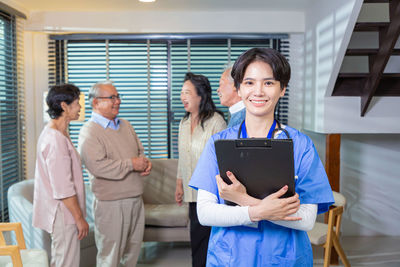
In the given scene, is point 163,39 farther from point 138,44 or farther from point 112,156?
point 112,156

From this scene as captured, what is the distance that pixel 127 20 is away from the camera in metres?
4.28

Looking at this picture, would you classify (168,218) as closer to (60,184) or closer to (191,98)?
(191,98)

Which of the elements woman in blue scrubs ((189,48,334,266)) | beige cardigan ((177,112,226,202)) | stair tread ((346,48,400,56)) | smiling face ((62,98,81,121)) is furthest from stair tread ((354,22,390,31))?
smiling face ((62,98,81,121))

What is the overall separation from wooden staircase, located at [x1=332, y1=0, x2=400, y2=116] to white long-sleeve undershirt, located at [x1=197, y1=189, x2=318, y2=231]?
6.34 ft

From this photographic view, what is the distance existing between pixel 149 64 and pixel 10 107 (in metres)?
1.46

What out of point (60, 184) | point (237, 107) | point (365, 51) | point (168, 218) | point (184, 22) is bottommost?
point (168, 218)

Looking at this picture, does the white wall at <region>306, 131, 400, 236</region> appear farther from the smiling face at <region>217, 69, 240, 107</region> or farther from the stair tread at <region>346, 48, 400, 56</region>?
the smiling face at <region>217, 69, 240, 107</region>

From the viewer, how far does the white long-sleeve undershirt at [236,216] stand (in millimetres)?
1243

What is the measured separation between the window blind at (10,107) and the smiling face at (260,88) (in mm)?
2970

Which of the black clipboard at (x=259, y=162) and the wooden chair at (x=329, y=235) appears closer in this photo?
the black clipboard at (x=259, y=162)

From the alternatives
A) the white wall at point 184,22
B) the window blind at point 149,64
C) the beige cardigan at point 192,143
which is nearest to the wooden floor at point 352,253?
the beige cardigan at point 192,143

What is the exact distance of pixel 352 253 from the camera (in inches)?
153

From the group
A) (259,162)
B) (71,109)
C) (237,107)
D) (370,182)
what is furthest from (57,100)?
(370,182)

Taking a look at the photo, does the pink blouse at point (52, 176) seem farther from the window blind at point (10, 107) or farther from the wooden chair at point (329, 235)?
the wooden chair at point (329, 235)
